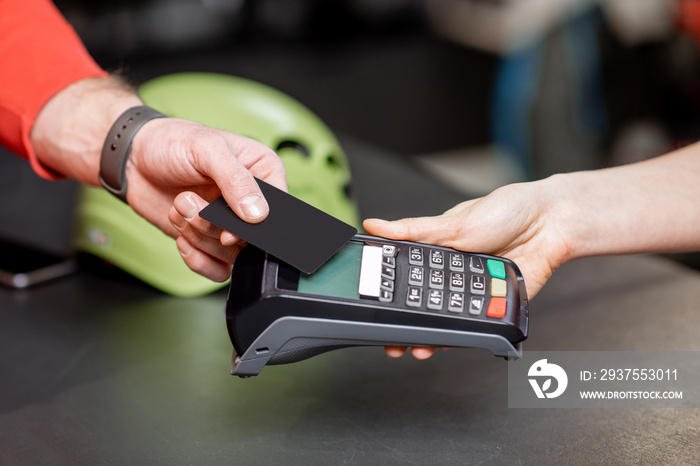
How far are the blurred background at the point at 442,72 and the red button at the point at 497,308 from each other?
38 centimetres

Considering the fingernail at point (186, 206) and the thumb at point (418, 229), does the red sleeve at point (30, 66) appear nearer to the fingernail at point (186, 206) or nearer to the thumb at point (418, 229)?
the fingernail at point (186, 206)

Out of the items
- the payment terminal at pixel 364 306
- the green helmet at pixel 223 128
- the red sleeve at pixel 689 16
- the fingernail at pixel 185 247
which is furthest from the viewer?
the red sleeve at pixel 689 16

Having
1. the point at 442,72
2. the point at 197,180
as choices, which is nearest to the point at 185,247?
the point at 197,180

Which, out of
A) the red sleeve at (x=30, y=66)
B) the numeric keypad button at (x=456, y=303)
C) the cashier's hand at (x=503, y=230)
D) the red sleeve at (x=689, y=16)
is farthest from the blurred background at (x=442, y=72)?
the numeric keypad button at (x=456, y=303)

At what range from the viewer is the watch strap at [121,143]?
57cm

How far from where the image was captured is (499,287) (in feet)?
1.54

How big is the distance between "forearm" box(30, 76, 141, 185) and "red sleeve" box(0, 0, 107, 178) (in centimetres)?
1

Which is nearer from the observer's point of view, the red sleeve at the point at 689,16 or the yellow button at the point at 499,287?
the yellow button at the point at 499,287

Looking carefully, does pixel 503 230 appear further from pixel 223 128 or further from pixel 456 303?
pixel 223 128

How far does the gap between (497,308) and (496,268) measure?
4 cm

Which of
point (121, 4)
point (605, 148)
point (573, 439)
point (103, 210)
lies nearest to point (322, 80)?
point (121, 4)

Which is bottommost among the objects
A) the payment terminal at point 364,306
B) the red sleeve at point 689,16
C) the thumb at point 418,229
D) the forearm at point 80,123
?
the payment terminal at point 364,306

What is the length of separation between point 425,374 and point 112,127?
34 cm

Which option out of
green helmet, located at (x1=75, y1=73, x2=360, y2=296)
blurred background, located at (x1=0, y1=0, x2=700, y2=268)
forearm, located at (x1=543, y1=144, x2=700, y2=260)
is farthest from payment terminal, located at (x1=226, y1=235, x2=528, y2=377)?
blurred background, located at (x1=0, y1=0, x2=700, y2=268)
